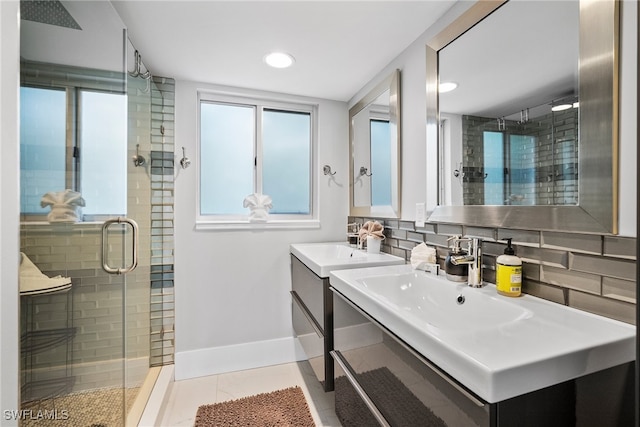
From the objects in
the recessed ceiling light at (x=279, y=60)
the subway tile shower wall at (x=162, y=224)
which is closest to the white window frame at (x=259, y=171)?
the subway tile shower wall at (x=162, y=224)

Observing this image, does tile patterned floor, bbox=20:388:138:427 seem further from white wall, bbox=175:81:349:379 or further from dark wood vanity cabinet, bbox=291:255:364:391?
dark wood vanity cabinet, bbox=291:255:364:391

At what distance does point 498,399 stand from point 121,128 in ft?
6.14

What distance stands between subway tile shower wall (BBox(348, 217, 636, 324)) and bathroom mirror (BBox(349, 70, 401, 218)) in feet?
2.42

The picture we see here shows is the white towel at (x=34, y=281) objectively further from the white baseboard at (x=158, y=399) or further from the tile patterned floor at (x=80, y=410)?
the white baseboard at (x=158, y=399)

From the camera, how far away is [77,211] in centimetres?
122

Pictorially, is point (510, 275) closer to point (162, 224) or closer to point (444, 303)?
point (444, 303)

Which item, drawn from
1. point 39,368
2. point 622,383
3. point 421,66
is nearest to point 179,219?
point 39,368

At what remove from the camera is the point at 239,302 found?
2318 mm

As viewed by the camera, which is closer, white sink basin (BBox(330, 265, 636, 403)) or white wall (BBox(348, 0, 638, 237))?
white sink basin (BBox(330, 265, 636, 403))

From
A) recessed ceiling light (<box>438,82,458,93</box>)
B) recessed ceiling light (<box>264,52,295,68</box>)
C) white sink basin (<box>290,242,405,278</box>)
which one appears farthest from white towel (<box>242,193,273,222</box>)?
recessed ceiling light (<box>438,82,458,93</box>)

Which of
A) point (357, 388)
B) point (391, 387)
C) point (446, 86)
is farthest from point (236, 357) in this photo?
point (446, 86)

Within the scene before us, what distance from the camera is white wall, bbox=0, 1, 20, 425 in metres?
0.78

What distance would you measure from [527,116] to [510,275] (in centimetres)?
57

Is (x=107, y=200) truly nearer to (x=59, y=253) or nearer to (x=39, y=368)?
(x=59, y=253)
